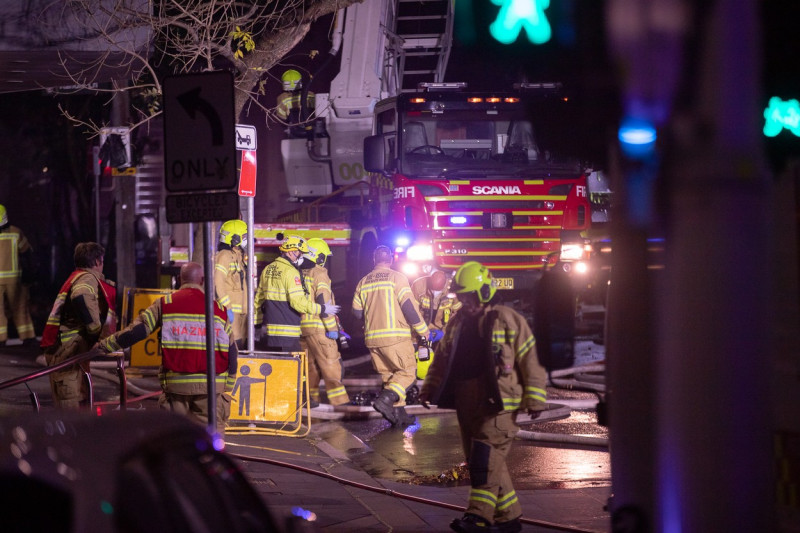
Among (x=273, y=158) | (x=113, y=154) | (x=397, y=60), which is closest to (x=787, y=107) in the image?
(x=113, y=154)

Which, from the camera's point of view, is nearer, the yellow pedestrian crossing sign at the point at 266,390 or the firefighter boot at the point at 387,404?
the yellow pedestrian crossing sign at the point at 266,390

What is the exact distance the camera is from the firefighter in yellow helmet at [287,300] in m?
11.9

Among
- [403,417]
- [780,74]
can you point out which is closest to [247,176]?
[403,417]

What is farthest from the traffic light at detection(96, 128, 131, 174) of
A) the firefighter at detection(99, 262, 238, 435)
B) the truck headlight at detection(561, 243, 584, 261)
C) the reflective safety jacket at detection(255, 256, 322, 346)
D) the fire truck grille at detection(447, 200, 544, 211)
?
the firefighter at detection(99, 262, 238, 435)

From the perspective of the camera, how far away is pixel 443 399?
714cm

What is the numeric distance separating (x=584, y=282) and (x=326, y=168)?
6.10 metres

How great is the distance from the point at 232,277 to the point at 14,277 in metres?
4.78

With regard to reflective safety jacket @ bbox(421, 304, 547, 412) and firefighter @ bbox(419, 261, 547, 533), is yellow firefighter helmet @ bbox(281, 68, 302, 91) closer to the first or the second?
firefighter @ bbox(419, 261, 547, 533)

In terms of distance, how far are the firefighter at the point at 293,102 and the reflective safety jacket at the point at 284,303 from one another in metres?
7.71

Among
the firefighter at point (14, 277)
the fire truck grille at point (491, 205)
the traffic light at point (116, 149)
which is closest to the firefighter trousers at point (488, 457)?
the fire truck grille at point (491, 205)

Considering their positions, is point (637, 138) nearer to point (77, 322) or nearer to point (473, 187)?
point (77, 322)

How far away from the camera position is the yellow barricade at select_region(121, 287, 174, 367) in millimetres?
14117

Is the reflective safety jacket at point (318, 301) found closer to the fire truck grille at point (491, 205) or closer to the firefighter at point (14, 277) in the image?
the fire truck grille at point (491, 205)

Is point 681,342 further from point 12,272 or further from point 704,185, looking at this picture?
point 12,272
